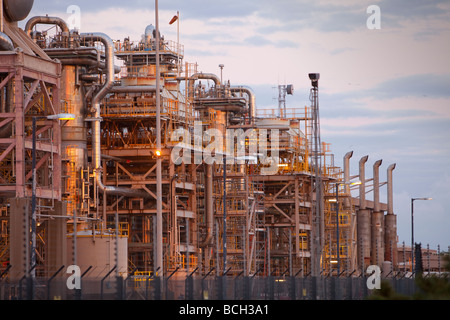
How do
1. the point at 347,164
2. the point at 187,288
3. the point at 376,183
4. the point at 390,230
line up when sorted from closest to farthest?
the point at 187,288 < the point at 347,164 < the point at 376,183 < the point at 390,230

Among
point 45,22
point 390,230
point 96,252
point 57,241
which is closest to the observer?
point 57,241

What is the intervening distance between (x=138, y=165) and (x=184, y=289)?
136 feet

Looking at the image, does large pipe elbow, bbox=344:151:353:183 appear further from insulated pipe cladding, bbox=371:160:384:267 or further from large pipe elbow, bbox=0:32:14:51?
large pipe elbow, bbox=0:32:14:51

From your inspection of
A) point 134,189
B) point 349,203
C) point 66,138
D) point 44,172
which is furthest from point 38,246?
point 349,203

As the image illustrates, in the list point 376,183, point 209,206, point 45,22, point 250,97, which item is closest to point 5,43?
point 45,22

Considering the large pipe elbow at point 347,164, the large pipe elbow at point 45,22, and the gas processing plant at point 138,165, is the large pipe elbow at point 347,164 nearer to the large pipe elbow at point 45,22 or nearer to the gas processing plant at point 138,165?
the gas processing plant at point 138,165

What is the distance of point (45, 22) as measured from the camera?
6712 cm

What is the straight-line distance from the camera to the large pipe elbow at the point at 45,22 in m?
67.0

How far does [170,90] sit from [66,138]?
1785 centimetres

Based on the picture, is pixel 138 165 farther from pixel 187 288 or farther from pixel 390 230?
pixel 390 230

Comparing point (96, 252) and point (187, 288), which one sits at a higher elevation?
point (187, 288)

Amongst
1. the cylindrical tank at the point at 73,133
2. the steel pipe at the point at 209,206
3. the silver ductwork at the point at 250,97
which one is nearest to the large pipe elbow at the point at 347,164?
the silver ductwork at the point at 250,97

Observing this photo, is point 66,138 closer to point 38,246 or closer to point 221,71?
point 38,246

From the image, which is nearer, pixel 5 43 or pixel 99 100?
pixel 5 43
